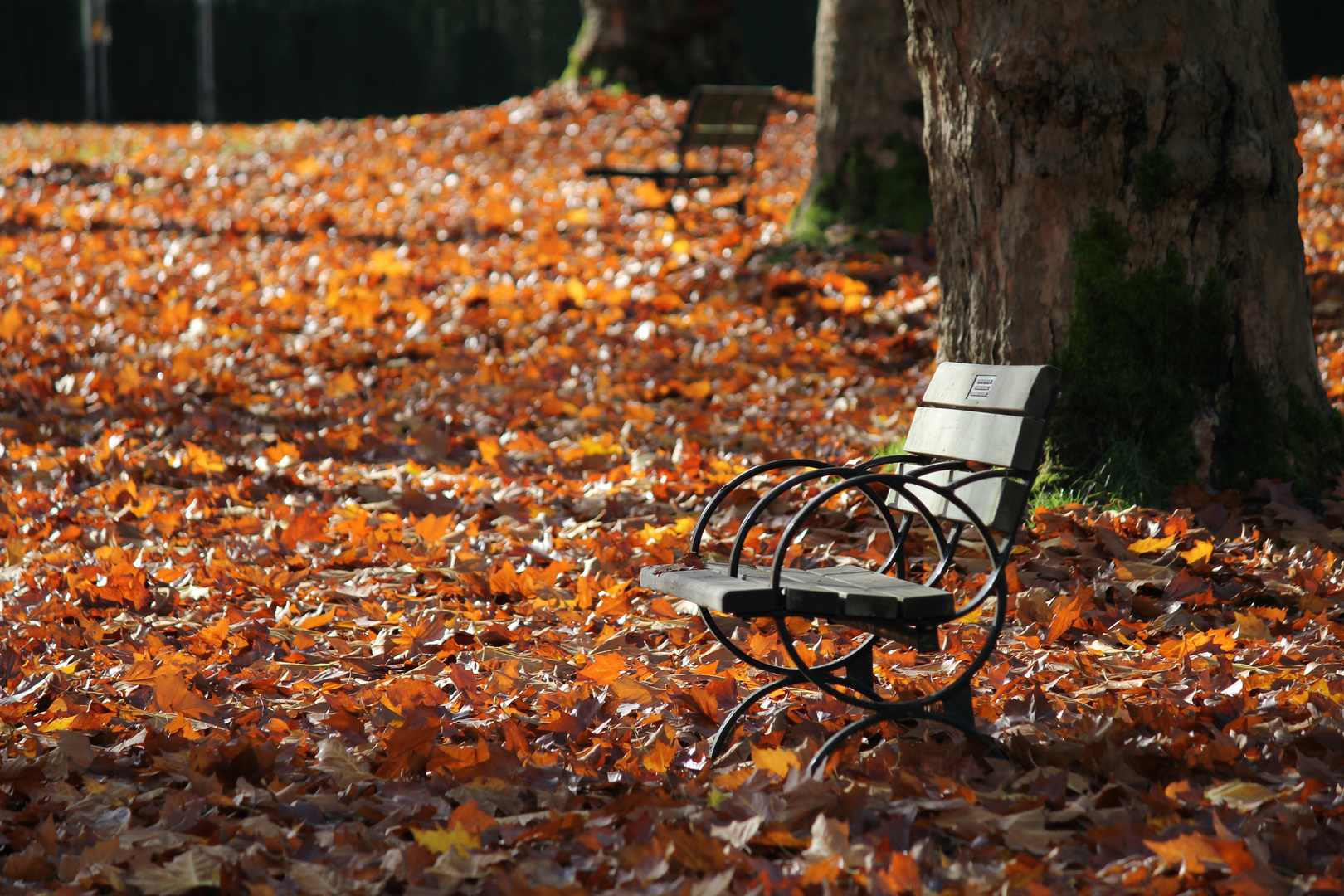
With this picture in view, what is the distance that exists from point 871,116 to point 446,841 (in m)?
6.96

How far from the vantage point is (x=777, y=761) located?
99.9 inches

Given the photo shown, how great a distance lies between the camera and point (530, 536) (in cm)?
446

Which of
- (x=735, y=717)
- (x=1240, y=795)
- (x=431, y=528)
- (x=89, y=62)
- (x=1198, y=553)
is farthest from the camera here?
(x=89, y=62)

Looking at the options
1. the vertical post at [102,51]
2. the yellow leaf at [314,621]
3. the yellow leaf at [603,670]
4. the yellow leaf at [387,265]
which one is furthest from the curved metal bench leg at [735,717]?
the vertical post at [102,51]

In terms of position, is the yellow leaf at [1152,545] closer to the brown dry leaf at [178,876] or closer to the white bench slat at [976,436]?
the white bench slat at [976,436]

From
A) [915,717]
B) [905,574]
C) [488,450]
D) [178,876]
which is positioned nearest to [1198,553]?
[905,574]

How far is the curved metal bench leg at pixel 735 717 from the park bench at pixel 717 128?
283 inches

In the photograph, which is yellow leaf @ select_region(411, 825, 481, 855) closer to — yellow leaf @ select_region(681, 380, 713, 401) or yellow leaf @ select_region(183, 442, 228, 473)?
yellow leaf @ select_region(183, 442, 228, 473)

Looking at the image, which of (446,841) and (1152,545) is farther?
(1152,545)

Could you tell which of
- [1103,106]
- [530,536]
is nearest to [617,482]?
[530,536]

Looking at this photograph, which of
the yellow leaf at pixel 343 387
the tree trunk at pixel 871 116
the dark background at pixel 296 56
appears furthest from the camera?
the dark background at pixel 296 56

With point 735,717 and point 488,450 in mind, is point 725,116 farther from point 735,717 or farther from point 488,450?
point 735,717

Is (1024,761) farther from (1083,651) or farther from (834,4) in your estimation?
(834,4)

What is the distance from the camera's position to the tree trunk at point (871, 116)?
826 cm
